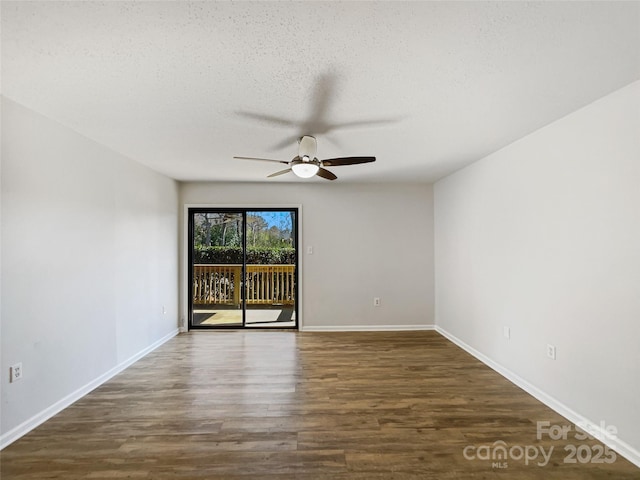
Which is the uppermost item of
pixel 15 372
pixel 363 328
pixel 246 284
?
pixel 246 284

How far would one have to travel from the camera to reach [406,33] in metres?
1.42

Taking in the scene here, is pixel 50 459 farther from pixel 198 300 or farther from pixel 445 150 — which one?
pixel 445 150

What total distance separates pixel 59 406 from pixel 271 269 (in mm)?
3111

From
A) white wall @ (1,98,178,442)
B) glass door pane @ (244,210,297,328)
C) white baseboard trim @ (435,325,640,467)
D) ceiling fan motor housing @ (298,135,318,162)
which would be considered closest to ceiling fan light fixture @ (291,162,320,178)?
ceiling fan motor housing @ (298,135,318,162)

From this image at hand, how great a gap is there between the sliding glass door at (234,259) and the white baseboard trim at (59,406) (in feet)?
4.82

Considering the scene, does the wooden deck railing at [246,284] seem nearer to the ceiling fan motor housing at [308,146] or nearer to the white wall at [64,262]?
the white wall at [64,262]

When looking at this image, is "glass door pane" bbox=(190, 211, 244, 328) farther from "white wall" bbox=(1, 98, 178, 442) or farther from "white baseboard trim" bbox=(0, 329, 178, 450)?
"white baseboard trim" bbox=(0, 329, 178, 450)

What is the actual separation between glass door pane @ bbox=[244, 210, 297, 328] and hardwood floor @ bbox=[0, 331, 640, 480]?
5.42 ft

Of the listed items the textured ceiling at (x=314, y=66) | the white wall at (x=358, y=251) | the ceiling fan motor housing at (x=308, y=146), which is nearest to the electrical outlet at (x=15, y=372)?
the textured ceiling at (x=314, y=66)

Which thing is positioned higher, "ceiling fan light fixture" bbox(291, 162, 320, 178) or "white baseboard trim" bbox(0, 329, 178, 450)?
"ceiling fan light fixture" bbox(291, 162, 320, 178)

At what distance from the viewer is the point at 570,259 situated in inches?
90.2

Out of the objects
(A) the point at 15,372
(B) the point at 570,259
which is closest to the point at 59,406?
(A) the point at 15,372

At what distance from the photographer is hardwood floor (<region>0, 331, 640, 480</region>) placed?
5.86 feet

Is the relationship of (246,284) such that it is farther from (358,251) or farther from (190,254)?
(358,251)
